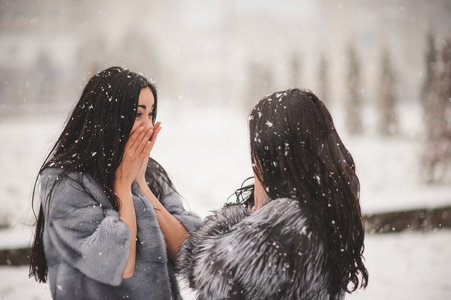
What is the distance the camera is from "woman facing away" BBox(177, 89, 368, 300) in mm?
1279

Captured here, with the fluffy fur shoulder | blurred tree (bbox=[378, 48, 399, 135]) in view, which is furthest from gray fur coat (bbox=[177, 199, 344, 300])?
blurred tree (bbox=[378, 48, 399, 135])

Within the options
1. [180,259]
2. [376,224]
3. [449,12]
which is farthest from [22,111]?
[449,12]

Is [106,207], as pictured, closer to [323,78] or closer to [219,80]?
[323,78]

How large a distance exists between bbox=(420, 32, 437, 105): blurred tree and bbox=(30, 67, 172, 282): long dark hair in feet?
25.4

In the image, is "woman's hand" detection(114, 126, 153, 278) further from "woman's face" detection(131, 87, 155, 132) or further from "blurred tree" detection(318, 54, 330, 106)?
"blurred tree" detection(318, 54, 330, 106)

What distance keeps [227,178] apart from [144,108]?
7294mm

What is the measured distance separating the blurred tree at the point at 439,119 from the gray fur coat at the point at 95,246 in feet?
24.5

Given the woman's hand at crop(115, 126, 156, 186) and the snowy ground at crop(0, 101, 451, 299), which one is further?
the snowy ground at crop(0, 101, 451, 299)

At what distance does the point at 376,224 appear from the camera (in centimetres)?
512

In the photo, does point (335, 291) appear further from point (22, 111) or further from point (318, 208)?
point (22, 111)

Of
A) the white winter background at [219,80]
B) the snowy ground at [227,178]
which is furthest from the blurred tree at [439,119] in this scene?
the snowy ground at [227,178]

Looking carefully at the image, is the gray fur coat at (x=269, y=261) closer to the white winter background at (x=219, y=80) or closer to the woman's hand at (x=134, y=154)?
the woman's hand at (x=134, y=154)

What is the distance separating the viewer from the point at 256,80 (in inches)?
593

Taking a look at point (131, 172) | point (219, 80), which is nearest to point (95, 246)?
point (131, 172)
